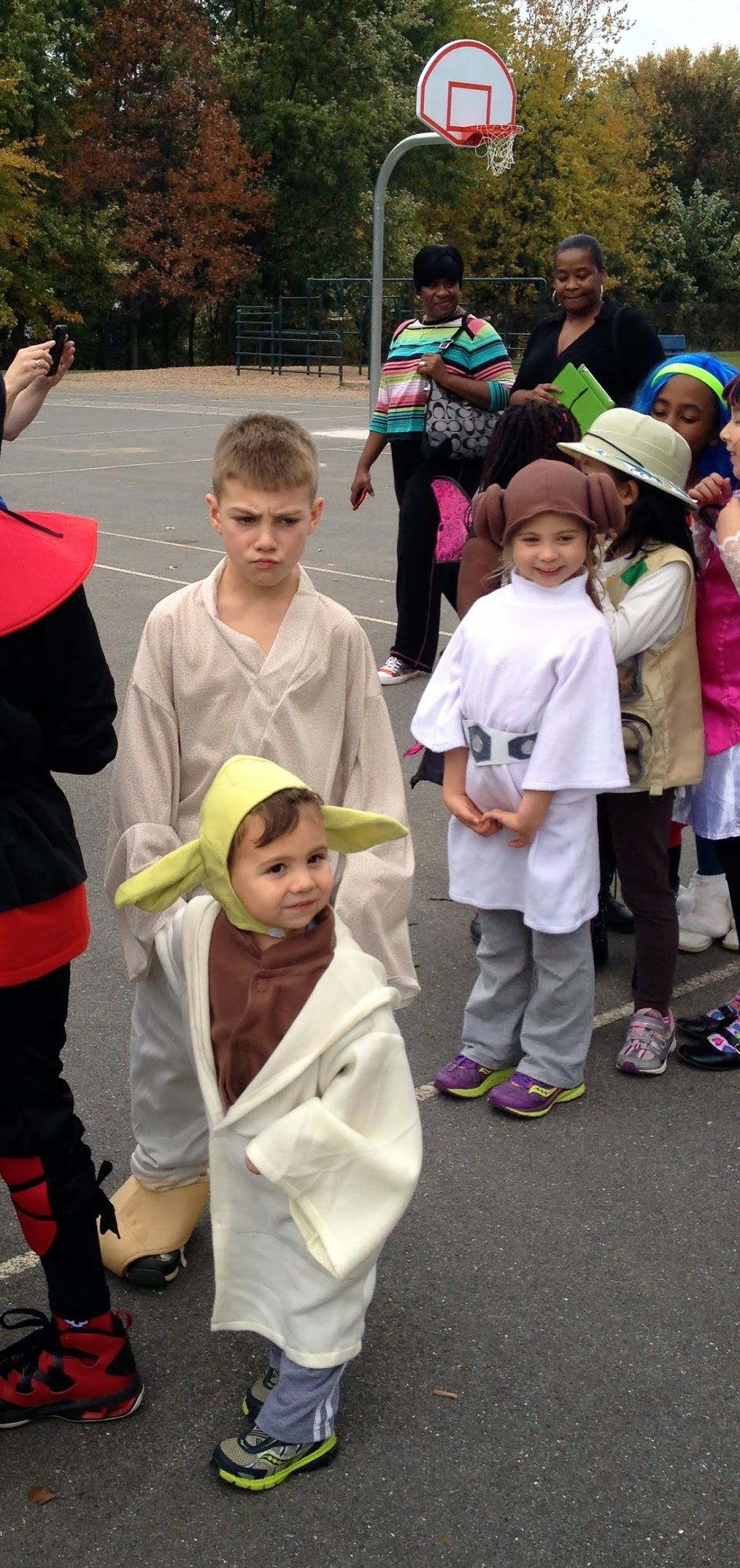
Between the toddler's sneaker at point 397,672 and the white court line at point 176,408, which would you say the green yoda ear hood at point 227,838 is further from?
the white court line at point 176,408

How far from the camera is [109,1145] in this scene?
345cm

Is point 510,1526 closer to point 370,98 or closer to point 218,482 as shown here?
point 218,482

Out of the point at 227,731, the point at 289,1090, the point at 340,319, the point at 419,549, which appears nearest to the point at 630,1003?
the point at 227,731

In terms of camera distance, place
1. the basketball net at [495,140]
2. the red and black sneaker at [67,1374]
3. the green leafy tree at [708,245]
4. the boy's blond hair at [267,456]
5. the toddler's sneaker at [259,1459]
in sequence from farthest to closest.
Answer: the green leafy tree at [708,245] → the basketball net at [495,140] → the boy's blond hair at [267,456] → the red and black sneaker at [67,1374] → the toddler's sneaker at [259,1459]

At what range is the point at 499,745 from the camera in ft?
11.5

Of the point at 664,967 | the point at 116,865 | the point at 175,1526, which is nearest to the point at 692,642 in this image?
the point at 664,967

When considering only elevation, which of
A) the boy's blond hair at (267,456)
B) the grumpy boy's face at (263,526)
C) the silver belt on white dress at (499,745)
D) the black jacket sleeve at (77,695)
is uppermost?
the boy's blond hair at (267,456)

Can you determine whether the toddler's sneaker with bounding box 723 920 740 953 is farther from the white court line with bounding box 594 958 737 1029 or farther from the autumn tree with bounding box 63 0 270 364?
the autumn tree with bounding box 63 0 270 364

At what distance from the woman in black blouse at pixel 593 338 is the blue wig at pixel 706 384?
1.28 meters

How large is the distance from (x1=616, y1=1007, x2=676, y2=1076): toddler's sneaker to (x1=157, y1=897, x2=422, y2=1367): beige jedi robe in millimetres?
1613

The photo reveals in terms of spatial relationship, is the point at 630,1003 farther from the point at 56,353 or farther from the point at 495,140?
the point at 495,140

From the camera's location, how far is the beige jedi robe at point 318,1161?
7.36ft

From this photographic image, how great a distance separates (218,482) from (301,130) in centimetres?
4133

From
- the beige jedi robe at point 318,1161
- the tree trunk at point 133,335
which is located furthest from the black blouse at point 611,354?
the tree trunk at point 133,335
